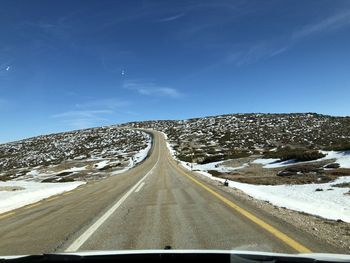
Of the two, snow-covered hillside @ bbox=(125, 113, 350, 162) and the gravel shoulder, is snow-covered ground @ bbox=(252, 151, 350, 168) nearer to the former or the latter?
snow-covered hillside @ bbox=(125, 113, 350, 162)

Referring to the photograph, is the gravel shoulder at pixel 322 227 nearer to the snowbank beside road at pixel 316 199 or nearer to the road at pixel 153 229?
the road at pixel 153 229

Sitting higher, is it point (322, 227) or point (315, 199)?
point (322, 227)

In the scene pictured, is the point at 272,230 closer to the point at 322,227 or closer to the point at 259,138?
the point at 322,227

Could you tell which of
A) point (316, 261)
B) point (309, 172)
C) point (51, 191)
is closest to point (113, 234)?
point (316, 261)

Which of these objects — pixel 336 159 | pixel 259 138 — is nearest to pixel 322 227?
pixel 336 159

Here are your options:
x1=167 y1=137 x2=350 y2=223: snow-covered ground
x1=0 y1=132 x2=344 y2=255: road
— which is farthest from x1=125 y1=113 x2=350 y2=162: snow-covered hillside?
x1=0 y1=132 x2=344 y2=255: road

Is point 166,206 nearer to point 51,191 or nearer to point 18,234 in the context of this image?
point 18,234

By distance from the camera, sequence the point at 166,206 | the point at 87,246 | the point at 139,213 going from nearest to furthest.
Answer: the point at 87,246 < the point at 139,213 < the point at 166,206

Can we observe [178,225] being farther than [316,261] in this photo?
Yes

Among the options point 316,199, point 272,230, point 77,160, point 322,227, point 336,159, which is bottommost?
point 77,160

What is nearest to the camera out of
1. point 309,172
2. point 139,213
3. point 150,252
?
point 150,252

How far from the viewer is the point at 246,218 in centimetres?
969

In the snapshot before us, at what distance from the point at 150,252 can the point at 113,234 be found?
3839mm

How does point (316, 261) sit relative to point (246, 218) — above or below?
above
